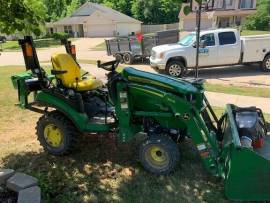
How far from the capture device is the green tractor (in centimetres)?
410

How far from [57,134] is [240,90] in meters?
7.05

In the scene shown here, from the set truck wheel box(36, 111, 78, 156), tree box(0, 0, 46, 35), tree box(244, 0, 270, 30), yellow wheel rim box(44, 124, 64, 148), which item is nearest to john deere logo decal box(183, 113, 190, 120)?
truck wheel box(36, 111, 78, 156)

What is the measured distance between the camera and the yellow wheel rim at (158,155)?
4.86m

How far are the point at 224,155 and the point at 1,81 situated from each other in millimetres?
11859

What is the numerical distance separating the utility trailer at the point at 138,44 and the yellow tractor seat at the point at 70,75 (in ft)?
39.9

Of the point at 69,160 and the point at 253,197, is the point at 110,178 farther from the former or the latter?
the point at 253,197

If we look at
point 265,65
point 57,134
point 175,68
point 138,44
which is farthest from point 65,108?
point 138,44

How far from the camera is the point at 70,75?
5.93 metres

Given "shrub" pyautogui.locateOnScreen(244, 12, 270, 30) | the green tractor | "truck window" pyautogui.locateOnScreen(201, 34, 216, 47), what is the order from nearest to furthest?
the green tractor → "truck window" pyautogui.locateOnScreen(201, 34, 216, 47) → "shrub" pyautogui.locateOnScreen(244, 12, 270, 30)

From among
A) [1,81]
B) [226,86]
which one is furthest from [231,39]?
[1,81]

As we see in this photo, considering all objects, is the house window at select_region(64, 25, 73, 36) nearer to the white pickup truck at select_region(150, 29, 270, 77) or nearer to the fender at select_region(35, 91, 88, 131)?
the white pickup truck at select_region(150, 29, 270, 77)

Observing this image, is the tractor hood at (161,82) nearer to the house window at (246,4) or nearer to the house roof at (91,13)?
the house roof at (91,13)

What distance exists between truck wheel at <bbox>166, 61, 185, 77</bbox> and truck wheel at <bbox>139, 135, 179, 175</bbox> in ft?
32.2

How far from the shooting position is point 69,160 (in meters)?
5.58
